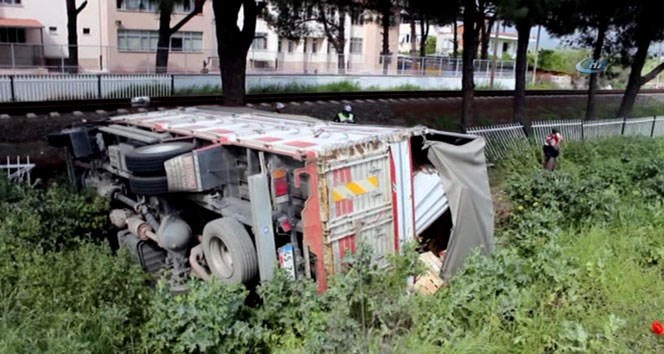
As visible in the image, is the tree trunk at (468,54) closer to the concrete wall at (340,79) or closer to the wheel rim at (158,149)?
the wheel rim at (158,149)

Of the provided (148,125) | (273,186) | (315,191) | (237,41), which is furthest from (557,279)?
(237,41)

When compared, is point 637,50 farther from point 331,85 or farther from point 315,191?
point 315,191

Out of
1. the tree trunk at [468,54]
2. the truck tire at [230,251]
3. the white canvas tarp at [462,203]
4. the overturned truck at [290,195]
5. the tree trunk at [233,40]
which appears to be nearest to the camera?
the overturned truck at [290,195]

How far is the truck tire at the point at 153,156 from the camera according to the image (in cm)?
651

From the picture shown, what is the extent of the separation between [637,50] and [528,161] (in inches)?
454

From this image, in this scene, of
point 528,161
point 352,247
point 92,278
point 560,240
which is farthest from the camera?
point 528,161

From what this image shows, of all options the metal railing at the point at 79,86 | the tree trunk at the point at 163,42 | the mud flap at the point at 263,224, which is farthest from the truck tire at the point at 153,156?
the tree trunk at the point at 163,42

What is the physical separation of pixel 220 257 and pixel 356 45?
47.5 metres

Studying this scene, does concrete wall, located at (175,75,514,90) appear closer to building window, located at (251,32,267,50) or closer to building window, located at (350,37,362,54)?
building window, located at (251,32,267,50)

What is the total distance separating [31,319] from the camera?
481 centimetres

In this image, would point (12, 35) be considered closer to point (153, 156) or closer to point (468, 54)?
point (468, 54)

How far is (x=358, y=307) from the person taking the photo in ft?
16.2

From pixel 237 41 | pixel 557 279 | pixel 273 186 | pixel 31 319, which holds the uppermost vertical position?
pixel 237 41

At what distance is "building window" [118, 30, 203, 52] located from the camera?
40062mm
